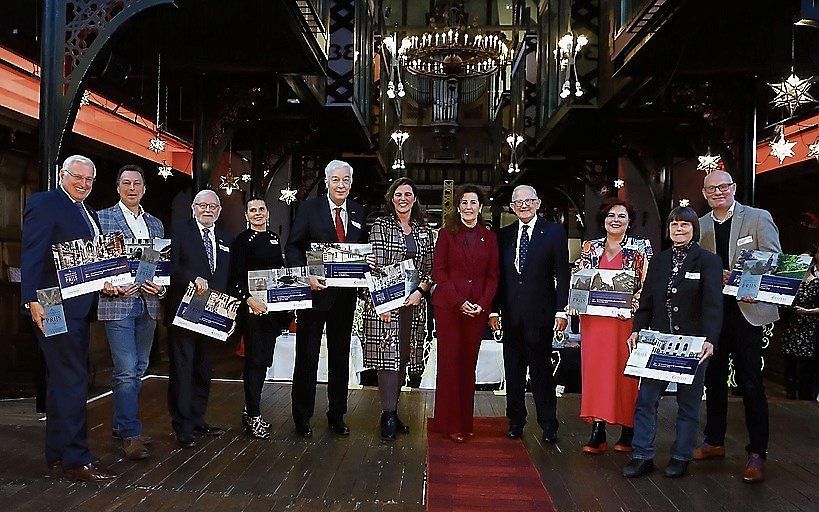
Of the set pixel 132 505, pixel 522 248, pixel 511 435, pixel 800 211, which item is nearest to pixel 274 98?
pixel 522 248

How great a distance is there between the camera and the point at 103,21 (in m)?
5.17

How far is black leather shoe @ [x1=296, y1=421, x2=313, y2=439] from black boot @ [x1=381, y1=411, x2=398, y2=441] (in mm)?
504

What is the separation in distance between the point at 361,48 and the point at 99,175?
13.7ft

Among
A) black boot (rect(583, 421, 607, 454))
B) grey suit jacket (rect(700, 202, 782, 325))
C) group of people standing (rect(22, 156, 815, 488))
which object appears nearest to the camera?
group of people standing (rect(22, 156, 815, 488))

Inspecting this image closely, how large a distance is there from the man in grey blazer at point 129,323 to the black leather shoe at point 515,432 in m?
2.36

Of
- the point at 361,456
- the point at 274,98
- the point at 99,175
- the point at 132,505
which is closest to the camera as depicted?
the point at 132,505

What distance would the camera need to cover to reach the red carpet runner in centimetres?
376

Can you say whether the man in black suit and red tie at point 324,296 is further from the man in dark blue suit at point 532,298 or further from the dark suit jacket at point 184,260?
the man in dark blue suit at point 532,298

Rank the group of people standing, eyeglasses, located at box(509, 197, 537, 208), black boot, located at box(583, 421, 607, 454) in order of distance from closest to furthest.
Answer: the group of people standing → black boot, located at box(583, 421, 607, 454) → eyeglasses, located at box(509, 197, 537, 208)

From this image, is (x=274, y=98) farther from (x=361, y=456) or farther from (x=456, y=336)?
(x=361, y=456)

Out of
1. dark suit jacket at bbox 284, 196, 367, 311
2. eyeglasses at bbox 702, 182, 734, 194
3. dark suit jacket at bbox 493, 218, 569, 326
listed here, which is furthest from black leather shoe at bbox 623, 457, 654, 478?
dark suit jacket at bbox 284, 196, 367, 311

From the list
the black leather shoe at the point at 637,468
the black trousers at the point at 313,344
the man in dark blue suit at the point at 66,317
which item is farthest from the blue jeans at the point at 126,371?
the black leather shoe at the point at 637,468

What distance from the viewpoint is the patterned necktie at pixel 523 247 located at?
5.02 metres

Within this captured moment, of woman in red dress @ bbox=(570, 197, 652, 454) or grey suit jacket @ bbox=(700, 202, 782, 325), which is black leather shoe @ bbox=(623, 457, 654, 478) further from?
grey suit jacket @ bbox=(700, 202, 782, 325)
